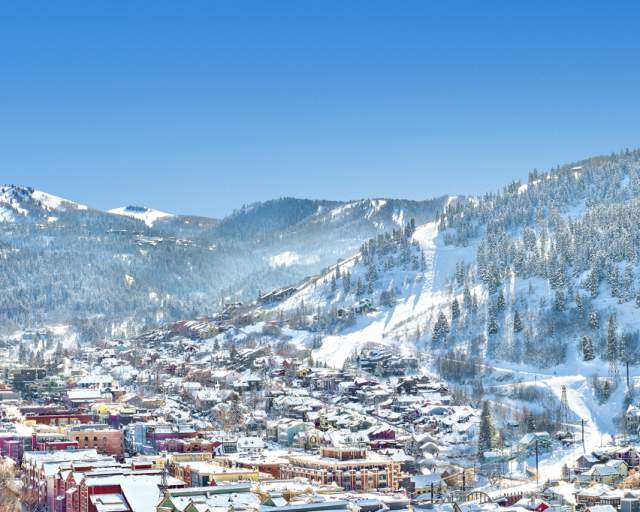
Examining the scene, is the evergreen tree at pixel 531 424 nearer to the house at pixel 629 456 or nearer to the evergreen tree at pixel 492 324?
the house at pixel 629 456

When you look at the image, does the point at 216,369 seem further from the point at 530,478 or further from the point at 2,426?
the point at 530,478

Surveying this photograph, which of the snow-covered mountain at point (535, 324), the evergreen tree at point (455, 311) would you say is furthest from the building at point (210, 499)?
the evergreen tree at point (455, 311)

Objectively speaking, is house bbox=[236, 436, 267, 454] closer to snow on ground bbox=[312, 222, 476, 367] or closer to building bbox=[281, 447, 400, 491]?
building bbox=[281, 447, 400, 491]

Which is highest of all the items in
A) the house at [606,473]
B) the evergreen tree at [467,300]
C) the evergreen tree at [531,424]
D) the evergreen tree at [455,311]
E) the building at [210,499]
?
the evergreen tree at [467,300]

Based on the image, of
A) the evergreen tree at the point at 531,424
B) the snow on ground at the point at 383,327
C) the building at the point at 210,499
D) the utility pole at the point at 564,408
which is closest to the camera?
the building at the point at 210,499

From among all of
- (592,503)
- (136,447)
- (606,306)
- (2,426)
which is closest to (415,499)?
(592,503)

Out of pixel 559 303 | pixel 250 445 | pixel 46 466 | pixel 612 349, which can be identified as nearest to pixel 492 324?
pixel 559 303

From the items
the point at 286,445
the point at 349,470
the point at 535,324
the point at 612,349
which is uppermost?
the point at 535,324

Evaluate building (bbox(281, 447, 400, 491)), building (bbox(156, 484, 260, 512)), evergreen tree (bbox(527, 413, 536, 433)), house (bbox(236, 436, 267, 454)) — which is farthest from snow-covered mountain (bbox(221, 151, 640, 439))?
building (bbox(156, 484, 260, 512))

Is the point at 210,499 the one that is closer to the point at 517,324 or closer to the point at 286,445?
the point at 286,445
